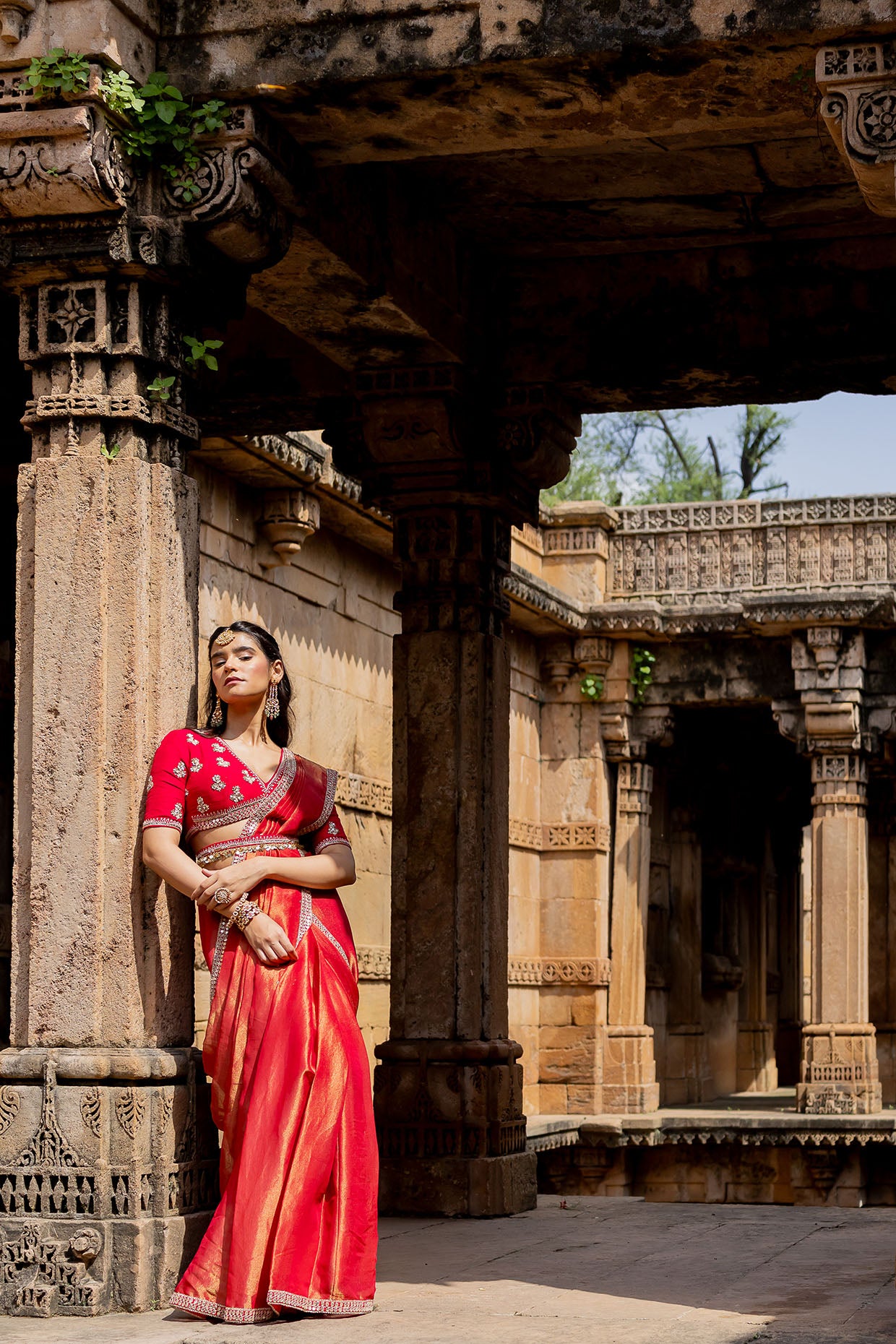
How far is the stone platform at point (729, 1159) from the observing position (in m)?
16.3

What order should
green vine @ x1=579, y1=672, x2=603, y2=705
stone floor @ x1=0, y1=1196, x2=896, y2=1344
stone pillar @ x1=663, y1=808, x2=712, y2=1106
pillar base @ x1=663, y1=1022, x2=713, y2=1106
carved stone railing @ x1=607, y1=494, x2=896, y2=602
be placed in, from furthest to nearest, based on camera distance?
stone pillar @ x1=663, y1=808, x2=712, y2=1106 < pillar base @ x1=663, y1=1022, x2=713, y2=1106 < green vine @ x1=579, y1=672, x2=603, y2=705 < carved stone railing @ x1=607, y1=494, x2=896, y2=602 < stone floor @ x1=0, y1=1196, x2=896, y2=1344

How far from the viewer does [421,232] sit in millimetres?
7699

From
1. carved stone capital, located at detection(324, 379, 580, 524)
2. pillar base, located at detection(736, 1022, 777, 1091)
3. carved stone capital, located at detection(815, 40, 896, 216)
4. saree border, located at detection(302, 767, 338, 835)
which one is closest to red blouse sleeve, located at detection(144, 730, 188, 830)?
saree border, located at detection(302, 767, 338, 835)

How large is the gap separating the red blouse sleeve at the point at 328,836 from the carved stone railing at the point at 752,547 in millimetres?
11743

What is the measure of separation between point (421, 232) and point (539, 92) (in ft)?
6.28

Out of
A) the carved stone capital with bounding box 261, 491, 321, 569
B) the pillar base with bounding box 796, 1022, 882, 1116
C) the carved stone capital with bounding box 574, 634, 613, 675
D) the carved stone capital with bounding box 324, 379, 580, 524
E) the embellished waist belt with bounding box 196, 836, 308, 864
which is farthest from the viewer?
the carved stone capital with bounding box 574, 634, 613, 675

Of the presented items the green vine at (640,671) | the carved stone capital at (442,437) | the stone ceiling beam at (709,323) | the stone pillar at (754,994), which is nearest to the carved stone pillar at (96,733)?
the carved stone capital at (442,437)

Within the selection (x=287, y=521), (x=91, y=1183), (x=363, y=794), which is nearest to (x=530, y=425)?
(x=287, y=521)

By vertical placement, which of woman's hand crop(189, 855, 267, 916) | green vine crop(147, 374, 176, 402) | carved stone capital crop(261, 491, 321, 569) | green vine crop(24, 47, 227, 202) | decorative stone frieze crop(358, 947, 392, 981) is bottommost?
decorative stone frieze crop(358, 947, 392, 981)

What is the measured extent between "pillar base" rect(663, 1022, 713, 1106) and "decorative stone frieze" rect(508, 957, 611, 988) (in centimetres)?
292

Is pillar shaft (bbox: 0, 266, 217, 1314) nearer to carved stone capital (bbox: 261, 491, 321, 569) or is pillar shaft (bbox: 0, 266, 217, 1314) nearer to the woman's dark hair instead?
the woman's dark hair

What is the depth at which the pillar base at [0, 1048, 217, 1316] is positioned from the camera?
5.38 meters

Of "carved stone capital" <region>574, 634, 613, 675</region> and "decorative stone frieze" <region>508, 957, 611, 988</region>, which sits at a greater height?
"carved stone capital" <region>574, 634, 613, 675</region>

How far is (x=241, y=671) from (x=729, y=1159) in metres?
11.8
